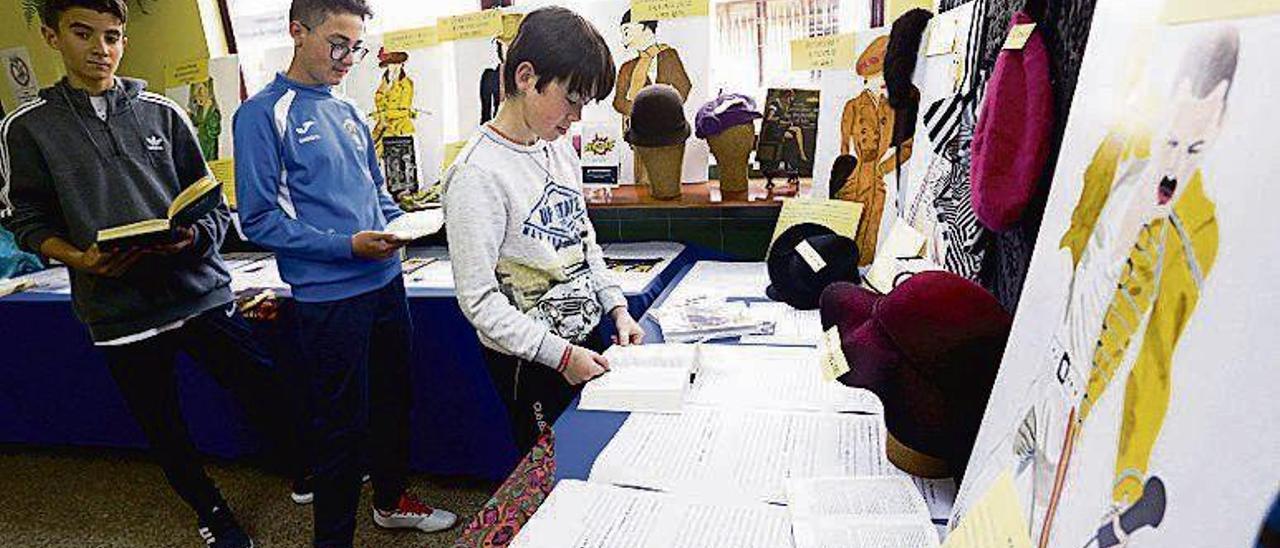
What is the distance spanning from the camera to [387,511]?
1.88 meters

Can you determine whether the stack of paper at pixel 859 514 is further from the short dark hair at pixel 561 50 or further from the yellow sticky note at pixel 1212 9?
the short dark hair at pixel 561 50

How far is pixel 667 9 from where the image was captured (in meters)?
1.98

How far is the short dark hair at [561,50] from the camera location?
111 centimetres

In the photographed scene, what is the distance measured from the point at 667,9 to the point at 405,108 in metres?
0.82

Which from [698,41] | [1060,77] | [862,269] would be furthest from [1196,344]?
[698,41]

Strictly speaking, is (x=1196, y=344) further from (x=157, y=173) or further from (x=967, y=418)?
(x=157, y=173)

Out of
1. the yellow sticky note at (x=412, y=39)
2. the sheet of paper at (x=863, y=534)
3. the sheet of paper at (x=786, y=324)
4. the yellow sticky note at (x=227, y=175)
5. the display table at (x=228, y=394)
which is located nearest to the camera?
the sheet of paper at (x=863, y=534)

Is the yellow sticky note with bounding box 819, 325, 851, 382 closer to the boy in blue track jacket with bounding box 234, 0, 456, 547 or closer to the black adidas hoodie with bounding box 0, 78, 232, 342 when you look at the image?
the boy in blue track jacket with bounding box 234, 0, 456, 547

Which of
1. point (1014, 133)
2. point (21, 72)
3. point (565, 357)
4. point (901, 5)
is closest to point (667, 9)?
point (901, 5)

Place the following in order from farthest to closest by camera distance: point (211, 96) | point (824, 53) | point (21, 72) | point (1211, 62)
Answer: point (21, 72)
point (211, 96)
point (824, 53)
point (1211, 62)


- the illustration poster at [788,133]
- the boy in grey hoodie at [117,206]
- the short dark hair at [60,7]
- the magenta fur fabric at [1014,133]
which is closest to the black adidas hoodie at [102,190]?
the boy in grey hoodie at [117,206]

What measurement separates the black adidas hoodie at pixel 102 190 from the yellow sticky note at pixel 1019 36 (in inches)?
62.9

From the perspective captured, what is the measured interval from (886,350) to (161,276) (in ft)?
5.02

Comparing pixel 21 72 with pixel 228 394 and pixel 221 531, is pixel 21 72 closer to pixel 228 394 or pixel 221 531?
pixel 228 394
